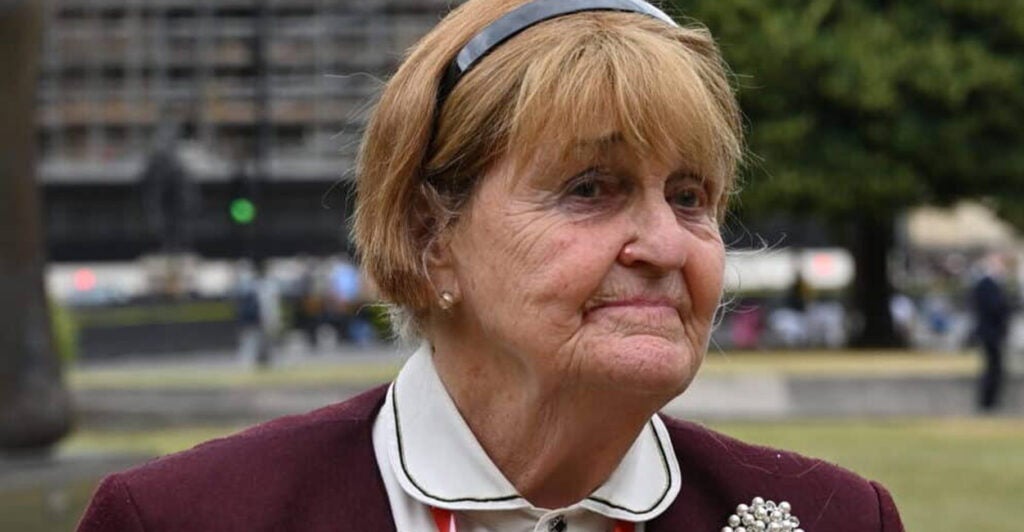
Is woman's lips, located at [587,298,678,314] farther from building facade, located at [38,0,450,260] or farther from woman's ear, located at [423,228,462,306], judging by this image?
building facade, located at [38,0,450,260]

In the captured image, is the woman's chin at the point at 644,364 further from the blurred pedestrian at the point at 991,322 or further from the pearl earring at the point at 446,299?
the blurred pedestrian at the point at 991,322

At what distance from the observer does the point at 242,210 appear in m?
35.9

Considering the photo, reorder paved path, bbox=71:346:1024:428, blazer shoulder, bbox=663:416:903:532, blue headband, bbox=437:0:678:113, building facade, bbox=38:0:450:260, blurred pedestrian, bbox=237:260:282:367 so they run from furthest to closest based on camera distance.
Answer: building facade, bbox=38:0:450:260
blurred pedestrian, bbox=237:260:282:367
paved path, bbox=71:346:1024:428
blazer shoulder, bbox=663:416:903:532
blue headband, bbox=437:0:678:113

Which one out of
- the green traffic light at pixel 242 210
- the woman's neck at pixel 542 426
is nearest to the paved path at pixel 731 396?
the green traffic light at pixel 242 210

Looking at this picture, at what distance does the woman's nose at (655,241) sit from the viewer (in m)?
2.41

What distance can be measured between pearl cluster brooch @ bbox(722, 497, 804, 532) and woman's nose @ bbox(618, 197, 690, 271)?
1.11ft

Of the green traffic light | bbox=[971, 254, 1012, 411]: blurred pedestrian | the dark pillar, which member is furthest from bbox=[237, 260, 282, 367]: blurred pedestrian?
the dark pillar

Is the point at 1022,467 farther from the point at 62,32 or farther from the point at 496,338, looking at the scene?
the point at 62,32

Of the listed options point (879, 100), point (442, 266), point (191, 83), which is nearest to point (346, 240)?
point (442, 266)

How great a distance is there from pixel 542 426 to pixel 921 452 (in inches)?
569

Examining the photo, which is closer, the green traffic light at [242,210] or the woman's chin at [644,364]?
the woman's chin at [644,364]

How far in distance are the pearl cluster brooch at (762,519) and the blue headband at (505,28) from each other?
0.59m

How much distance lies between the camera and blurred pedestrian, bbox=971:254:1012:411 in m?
22.0

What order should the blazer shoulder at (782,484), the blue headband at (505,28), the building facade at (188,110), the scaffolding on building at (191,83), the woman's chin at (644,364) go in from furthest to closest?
the building facade at (188,110)
the scaffolding on building at (191,83)
the blazer shoulder at (782,484)
the blue headband at (505,28)
the woman's chin at (644,364)
